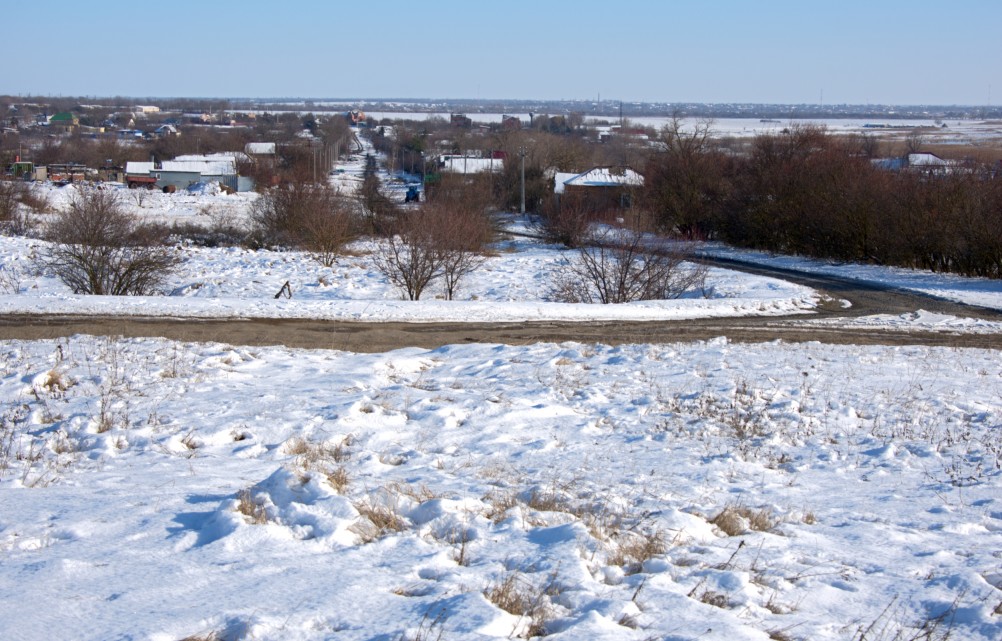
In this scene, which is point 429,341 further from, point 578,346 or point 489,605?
point 489,605

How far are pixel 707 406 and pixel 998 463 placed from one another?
109 inches

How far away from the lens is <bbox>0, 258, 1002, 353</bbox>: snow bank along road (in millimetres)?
12234

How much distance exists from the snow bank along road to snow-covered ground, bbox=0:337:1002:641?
4.66 ft

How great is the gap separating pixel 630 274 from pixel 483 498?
16.4 metres

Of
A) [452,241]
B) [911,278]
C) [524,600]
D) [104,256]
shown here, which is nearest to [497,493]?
[524,600]

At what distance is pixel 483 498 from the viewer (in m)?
5.81

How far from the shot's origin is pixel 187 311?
14.8 metres

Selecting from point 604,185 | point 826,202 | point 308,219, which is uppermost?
point 604,185

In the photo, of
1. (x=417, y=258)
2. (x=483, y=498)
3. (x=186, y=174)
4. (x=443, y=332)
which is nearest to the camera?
(x=483, y=498)

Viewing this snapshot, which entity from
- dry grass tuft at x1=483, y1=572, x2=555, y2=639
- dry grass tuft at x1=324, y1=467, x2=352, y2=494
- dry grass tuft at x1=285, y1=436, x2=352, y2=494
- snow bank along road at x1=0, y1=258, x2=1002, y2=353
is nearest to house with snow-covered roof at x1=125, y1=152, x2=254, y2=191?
snow bank along road at x1=0, y1=258, x2=1002, y2=353

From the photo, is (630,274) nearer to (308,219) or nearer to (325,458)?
(325,458)

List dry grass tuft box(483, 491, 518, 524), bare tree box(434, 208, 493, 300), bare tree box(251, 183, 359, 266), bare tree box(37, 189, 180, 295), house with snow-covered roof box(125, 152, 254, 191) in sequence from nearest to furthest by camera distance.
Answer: dry grass tuft box(483, 491, 518, 524) → bare tree box(37, 189, 180, 295) → bare tree box(434, 208, 493, 300) → bare tree box(251, 183, 359, 266) → house with snow-covered roof box(125, 152, 254, 191)

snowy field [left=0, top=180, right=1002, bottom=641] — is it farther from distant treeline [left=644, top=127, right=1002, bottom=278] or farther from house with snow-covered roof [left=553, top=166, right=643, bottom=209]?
house with snow-covered roof [left=553, top=166, right=643, bottom=209]

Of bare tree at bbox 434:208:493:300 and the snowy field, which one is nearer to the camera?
the snowy field
